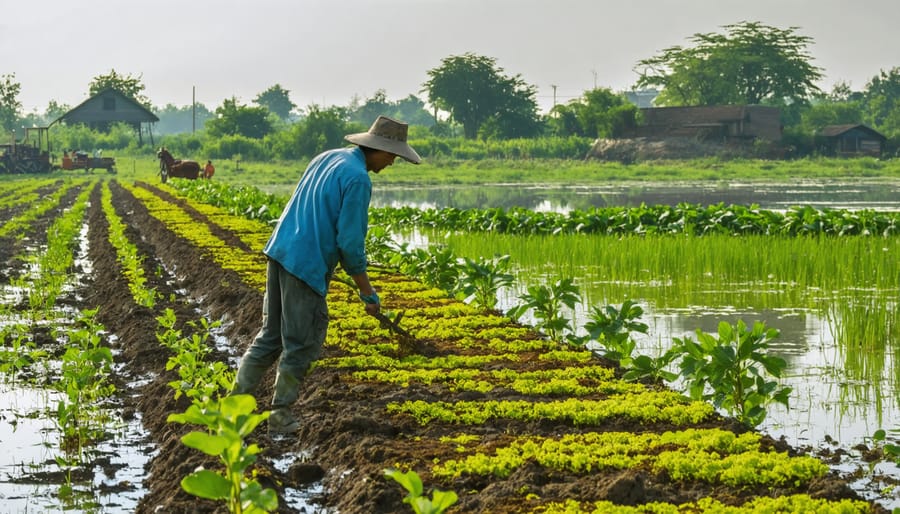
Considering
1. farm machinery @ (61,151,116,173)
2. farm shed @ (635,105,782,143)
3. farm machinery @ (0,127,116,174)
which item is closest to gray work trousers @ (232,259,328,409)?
farm machinery @ (61,151,116,173)

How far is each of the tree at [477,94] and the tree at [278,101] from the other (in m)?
47.6

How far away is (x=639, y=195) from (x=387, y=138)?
25.4 metres

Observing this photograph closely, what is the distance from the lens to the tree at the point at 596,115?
57219 mm

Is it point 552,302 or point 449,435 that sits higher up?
point 552,302

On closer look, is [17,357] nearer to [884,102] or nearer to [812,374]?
[812,374]

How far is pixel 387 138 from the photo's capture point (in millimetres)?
5719

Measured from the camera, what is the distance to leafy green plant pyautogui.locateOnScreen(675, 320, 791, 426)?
5770 millimetres

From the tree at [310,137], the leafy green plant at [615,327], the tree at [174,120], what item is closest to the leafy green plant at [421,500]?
the leafy green plant at [615,327]

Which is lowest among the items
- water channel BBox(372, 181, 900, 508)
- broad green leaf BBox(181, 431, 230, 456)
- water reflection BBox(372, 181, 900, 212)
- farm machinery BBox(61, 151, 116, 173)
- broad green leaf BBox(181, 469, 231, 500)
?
water channel BBox(372, 181, 900, 508)

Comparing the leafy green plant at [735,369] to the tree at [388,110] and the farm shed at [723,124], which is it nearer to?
the farm shed at [723,124]

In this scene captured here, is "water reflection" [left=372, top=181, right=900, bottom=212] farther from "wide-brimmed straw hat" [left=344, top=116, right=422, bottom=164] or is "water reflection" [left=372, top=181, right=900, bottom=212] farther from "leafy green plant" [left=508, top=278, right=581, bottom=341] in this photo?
"wide-brimmed straw hat" [left=344, top=116, right=422, bottom=164]

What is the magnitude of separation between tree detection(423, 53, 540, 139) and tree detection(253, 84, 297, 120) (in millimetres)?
47634

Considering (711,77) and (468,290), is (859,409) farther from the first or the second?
(711,77)

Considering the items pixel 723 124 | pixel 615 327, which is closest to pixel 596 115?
pixel 723 124
